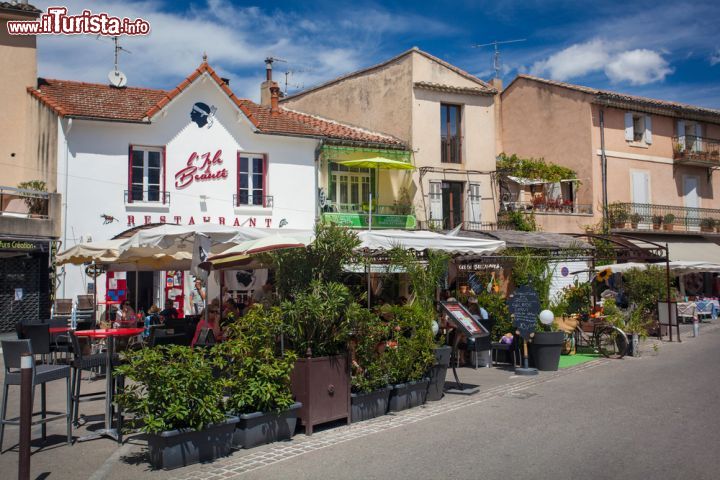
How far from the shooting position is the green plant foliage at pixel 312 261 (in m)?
8.29

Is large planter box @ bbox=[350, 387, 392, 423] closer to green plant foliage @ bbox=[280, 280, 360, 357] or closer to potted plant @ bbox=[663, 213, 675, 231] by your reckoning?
green plant foliage @ bbox=[280, 280, 360, 357]

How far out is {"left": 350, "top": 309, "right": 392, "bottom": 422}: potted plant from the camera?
8328mm

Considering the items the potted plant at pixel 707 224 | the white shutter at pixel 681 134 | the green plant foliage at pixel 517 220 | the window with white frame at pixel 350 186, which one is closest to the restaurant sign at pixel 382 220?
the window with white frame at pixel 350 186

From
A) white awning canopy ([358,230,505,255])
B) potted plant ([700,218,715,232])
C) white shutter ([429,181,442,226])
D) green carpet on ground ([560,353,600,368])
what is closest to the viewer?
white awning canopy ([358,230,505,255])

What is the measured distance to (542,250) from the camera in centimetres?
1766

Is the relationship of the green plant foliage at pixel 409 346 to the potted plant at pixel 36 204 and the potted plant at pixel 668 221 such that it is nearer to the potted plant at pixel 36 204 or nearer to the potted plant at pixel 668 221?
the potted plant at pixel 36 204

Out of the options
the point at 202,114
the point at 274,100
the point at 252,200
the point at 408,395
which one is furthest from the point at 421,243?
the point at 274,100

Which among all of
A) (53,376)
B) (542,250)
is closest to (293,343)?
(53,376)

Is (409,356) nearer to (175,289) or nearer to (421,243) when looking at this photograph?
(421,243)

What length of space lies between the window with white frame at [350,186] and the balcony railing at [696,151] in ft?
57.2

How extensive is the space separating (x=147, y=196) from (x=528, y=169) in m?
15.6

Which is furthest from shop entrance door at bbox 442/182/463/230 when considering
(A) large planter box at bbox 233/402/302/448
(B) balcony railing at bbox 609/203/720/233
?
(A) large planter box at bbox 233/402/302/448

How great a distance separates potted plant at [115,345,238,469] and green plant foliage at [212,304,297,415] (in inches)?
13.6

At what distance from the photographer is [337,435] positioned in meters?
7.61
